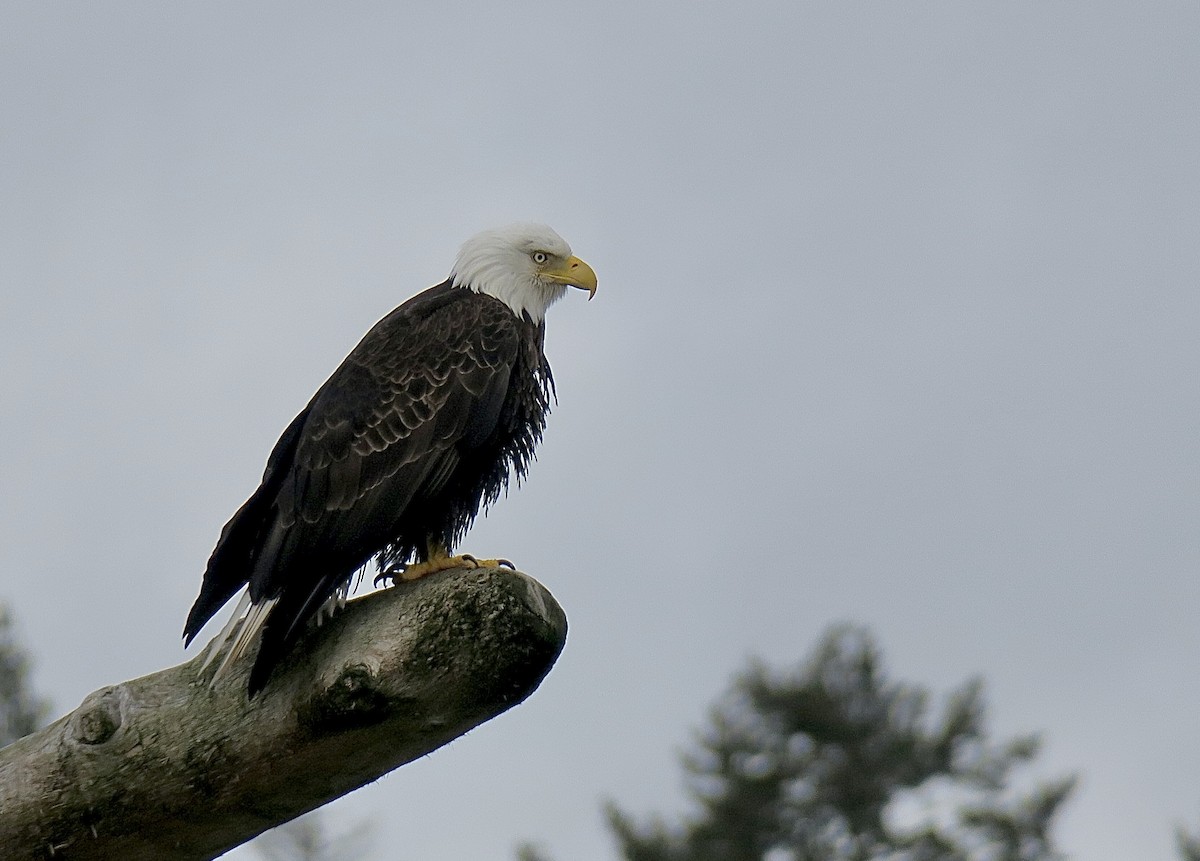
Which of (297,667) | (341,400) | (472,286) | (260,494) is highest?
(472,286)

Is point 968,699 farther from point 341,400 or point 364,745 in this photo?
point 364,745

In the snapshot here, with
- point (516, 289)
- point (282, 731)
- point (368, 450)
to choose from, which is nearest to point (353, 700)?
point (282, 731)

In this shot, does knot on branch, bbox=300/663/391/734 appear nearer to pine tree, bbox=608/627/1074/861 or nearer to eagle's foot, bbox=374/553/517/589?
eagle's foot, bbox=374/553/517/589

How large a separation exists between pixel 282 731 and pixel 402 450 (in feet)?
6.33

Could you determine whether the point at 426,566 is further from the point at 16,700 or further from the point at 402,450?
the point at 16,700

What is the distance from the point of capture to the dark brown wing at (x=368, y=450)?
206 inches

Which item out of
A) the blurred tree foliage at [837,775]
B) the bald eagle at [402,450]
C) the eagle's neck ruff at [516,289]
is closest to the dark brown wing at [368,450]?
the bald eagle at [402,450]

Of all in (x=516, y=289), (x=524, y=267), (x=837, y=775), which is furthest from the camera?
(x=837, y=775)

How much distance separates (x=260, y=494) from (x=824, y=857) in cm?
1458

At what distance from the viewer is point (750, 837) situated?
19078 millimetres

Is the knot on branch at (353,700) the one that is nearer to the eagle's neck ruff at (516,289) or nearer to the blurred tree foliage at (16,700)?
the eagle's neck ruff at (516,289)

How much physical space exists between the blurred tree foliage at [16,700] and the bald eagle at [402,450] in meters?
18.8

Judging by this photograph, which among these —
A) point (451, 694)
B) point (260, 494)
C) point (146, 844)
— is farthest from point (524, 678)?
point (260, 494)

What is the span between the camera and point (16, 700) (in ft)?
79.6
